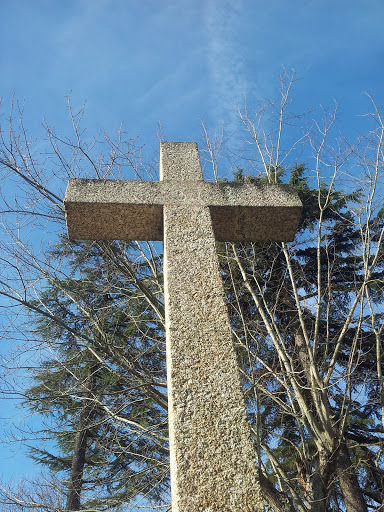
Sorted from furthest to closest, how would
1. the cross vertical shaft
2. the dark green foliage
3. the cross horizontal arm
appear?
the dark green foliage → the cross horizontal arm → the cross vertical shaft

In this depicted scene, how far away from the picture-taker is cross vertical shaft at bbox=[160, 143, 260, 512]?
192 cm

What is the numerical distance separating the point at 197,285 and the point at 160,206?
2.60 ft

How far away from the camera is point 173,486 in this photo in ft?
6.47

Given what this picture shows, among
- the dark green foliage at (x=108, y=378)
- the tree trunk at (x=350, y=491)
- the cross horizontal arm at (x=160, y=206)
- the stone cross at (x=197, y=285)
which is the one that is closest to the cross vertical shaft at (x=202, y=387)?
the stone cross at (x=197, y=285)

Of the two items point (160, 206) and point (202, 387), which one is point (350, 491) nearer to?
point (202, 387)

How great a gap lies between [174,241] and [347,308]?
24.9ft

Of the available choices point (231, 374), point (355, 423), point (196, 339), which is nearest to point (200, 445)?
point (231, 374)

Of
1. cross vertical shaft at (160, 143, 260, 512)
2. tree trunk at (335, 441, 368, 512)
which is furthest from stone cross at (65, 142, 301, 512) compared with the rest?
tree trunk at (335, 441, 368, 512)

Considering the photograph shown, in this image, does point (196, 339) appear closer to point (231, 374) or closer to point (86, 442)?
point (231, 374)

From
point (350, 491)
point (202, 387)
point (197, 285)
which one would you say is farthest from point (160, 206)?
point (350, 491)

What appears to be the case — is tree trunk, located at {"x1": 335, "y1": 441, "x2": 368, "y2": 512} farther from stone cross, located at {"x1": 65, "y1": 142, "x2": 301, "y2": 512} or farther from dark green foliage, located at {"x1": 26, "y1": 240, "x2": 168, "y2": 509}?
stone cross, located at {"x1": 65, "y1": 142, "x2": 301, "y2": 512}

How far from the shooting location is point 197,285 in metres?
2.65

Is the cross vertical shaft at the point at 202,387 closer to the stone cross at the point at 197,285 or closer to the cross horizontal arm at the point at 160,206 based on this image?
the stone cross at the point at 197,285

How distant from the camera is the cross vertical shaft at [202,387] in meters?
1.92
